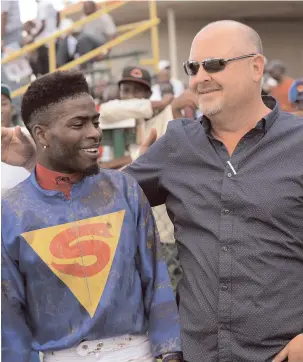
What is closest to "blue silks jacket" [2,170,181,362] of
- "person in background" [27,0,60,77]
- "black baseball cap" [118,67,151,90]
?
"black baseball cap" [118,67,151,90]

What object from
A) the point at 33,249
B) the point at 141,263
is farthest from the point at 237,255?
the point at 33,249

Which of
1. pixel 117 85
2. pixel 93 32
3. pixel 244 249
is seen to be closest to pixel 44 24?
pixel 93 32

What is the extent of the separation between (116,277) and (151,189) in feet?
1.96

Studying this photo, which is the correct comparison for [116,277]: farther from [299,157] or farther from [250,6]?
[250,6]

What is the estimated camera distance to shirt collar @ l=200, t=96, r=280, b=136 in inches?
118

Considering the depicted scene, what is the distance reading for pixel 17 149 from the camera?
3.41 meters

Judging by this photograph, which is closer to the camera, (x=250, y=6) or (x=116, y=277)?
(x=116, y=277)

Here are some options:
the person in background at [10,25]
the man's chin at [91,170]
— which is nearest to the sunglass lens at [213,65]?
the man's chin at [91,170]

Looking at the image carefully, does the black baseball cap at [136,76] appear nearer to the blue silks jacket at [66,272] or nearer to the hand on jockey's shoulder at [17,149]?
the hand on jockey's shoulder at [17,149]

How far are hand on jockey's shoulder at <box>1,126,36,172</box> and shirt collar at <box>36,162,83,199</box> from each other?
64 centimetres

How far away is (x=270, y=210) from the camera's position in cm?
280

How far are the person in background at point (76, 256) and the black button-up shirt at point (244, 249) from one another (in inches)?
6.2

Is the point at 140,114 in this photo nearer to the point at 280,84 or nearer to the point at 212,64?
the point at 212,64

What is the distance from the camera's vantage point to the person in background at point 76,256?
8.43 ft
